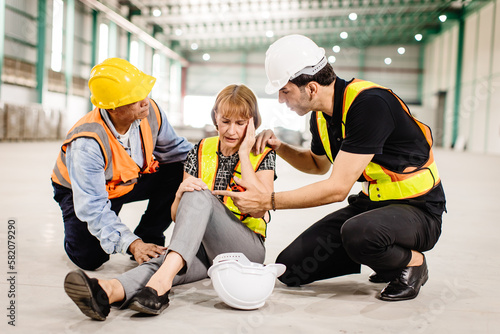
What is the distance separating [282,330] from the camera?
1.90m

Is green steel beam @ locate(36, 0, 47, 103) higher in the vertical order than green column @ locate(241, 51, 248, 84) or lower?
lower

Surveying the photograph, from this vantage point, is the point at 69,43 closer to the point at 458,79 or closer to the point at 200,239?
the point at 458,79

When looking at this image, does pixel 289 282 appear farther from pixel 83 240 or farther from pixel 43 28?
pixel 43 28

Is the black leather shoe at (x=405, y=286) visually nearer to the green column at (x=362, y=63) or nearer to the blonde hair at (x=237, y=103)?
the blonde hair at (x=237, y=103)

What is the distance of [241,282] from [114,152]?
1.06 metres

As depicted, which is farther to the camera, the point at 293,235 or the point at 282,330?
the point at 293,235

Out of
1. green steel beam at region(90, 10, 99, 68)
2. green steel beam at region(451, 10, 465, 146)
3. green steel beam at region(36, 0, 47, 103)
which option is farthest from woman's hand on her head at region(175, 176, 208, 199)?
green steel beam at region(451, 10, 465, 146)

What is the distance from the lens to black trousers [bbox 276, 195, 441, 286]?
226cm

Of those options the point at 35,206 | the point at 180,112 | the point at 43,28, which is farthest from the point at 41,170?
the point at 180,112

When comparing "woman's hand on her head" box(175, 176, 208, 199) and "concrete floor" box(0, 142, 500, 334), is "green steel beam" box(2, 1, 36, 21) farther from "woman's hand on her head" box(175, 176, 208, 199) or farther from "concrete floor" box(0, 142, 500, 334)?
"woman's hand on her head" box(175, 176, 208, 199)

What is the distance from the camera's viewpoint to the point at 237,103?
2.43 metres

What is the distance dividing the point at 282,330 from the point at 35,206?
3.54m

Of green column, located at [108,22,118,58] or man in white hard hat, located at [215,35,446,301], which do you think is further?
green column, located at [108,22,118,58]

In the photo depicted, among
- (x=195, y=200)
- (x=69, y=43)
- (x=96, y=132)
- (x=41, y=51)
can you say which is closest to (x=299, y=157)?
(x=195, y=200)
